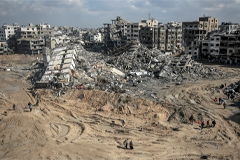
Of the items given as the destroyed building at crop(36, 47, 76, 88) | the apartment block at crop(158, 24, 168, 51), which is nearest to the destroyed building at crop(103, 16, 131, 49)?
the apartment block at crop(158, 24, 168, 51)

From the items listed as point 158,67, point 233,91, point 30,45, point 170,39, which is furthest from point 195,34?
point 30,45

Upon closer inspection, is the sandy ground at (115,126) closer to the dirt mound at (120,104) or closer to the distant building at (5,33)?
the dirt mound at (120,104)

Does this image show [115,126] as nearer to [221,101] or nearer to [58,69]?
[221,101]

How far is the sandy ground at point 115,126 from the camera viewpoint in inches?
544

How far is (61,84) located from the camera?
24.9 metres

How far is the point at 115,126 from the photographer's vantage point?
17.5 m

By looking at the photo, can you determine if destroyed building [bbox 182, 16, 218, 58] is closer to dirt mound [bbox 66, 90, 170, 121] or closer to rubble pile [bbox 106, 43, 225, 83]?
rubble pile [bbox 106, 43, 225, 83]

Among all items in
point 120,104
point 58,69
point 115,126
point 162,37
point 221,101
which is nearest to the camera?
point 115,126

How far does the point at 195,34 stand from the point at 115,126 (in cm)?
3954

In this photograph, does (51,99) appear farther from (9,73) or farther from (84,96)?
(9,73)

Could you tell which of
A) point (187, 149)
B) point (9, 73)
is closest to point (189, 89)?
point (187, 149)

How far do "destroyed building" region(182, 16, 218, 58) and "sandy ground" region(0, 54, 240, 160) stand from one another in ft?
75.9

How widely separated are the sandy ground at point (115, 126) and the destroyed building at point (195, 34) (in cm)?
2312

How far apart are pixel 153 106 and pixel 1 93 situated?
18.3 meters
